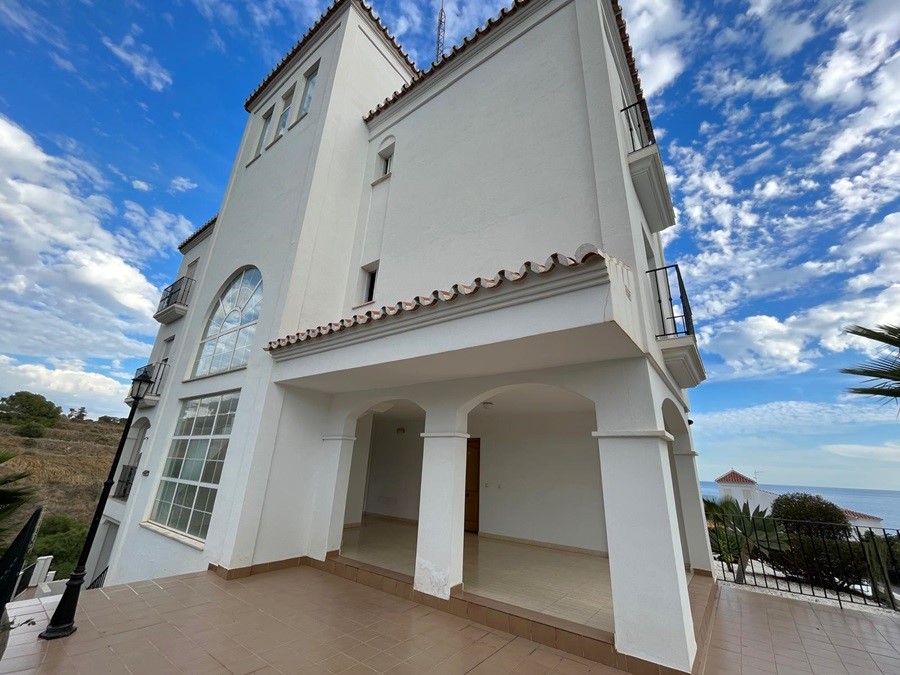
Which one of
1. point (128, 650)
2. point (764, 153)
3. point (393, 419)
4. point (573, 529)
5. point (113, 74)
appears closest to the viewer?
point (128, 650)

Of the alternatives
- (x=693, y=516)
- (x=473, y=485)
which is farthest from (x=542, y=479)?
(x=693, y=516)

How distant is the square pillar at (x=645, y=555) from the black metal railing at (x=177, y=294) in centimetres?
1627

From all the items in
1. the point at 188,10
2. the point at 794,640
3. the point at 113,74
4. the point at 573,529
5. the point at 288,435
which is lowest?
the point at 794,640

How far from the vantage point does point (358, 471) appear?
29.7ft

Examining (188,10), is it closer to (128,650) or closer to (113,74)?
(113,74)

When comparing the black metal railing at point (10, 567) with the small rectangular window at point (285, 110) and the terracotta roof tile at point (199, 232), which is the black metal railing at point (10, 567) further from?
the terracotta roof tile at point (199, 232)

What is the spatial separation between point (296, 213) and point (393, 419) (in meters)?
6.42

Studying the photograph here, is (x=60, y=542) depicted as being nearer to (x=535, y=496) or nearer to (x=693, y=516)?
(x=535, y=496)

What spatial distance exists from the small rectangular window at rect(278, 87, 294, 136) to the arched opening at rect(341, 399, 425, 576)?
8.51 metres

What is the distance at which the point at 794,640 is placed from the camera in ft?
14.2

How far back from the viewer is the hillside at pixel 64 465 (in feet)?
68.8

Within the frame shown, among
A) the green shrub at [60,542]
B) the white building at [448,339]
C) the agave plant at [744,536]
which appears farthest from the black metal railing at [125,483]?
the agave plant at [744,536]

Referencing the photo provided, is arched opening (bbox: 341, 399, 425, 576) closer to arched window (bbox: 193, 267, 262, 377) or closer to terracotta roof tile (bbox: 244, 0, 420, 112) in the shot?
arched window (bbox: 193, 267, 262, 377)

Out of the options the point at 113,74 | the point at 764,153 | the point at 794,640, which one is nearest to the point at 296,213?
the point at 113,74
